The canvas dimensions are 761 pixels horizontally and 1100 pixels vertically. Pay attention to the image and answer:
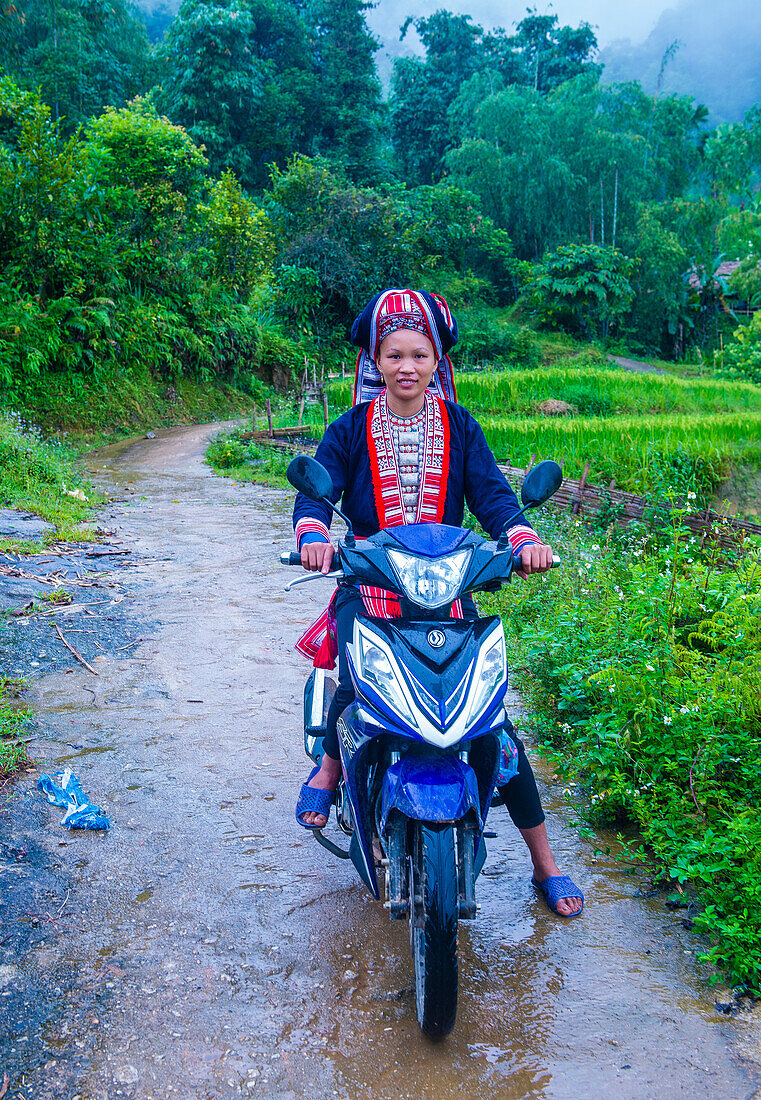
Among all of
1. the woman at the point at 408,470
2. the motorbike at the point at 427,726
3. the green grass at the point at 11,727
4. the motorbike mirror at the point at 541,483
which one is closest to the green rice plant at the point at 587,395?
the green grass at the point at 11,727

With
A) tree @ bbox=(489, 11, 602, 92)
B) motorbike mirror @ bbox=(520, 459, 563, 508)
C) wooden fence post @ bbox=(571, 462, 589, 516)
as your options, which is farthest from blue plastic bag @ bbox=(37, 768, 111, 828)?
tree @ bbox=(489, 11, 602, 92)

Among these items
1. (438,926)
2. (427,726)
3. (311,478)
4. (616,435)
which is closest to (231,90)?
(616,435)

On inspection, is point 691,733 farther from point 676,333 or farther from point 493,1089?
point 676,333

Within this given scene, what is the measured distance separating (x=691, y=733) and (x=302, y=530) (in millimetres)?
1784

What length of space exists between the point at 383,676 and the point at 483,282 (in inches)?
1508

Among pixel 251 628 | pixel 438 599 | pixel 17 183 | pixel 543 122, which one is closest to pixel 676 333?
pixel 543 122

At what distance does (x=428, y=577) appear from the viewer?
212 cm

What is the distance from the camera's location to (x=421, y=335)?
9.01ft

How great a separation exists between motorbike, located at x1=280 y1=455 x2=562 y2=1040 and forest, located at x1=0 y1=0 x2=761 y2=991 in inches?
36.5

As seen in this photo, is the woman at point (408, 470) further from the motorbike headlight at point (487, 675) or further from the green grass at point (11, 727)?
the green grass at point (11, 727)

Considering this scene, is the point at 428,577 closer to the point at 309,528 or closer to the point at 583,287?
the point at 309,528

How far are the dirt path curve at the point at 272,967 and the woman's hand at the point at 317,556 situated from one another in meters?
1.26

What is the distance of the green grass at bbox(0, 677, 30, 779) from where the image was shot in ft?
11.2

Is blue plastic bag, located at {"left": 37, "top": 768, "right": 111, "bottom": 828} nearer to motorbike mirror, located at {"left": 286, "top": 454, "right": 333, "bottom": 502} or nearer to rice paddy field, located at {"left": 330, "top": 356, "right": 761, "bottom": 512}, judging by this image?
motorbike mirror, located at {"left": 286, "top": 454, "right": 333, "bottom": 502}
